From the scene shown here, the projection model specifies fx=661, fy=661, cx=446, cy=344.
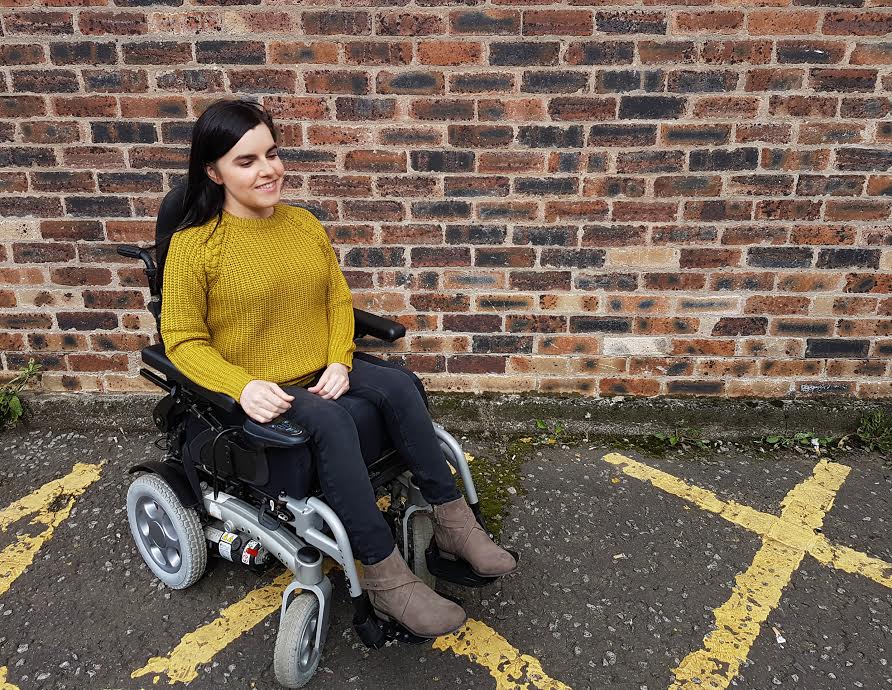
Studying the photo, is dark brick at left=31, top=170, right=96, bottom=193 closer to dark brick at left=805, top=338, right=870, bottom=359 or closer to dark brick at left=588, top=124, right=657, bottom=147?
dark brick at left=588, top=124, right=657, bottom=147

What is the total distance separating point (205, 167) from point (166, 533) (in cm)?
126

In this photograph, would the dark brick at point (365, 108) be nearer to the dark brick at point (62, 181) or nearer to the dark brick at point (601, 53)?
the dark brick at point (601, 53)

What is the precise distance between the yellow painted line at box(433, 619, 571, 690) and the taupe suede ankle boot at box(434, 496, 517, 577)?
0.83ft

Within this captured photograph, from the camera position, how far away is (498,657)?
2066mm

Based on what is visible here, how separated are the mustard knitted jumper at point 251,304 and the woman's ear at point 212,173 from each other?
0.11 meters

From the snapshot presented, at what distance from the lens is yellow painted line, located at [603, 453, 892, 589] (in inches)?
95.7

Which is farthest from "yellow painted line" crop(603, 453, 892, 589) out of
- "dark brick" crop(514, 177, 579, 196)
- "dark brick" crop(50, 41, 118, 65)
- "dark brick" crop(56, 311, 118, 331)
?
"dark brick" crop(50, 41, 118, 65)

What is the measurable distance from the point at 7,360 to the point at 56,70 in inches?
57.1

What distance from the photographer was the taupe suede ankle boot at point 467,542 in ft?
6.66

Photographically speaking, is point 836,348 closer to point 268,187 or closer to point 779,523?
point 779,523

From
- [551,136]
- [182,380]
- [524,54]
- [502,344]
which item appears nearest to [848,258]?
[551,136]

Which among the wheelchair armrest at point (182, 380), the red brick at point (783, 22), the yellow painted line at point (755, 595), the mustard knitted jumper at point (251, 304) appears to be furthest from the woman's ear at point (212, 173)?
the red brick at point (783, 22)

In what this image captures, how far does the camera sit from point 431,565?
2.12 meters

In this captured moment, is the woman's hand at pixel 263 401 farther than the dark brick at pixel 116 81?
No
